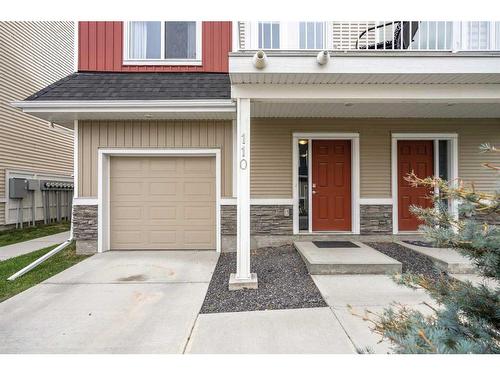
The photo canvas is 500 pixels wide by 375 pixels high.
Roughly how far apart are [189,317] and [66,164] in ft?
38.3

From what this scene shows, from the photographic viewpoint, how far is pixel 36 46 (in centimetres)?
1054

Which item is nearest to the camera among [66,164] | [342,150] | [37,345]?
[37,345]

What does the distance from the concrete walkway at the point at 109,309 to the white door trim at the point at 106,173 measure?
0.89 m

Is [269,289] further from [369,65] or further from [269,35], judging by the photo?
[269,35]

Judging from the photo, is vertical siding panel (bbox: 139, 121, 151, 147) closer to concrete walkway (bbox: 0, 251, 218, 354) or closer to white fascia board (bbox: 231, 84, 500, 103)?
concrete walkway (bbox: 0, 251, 218, 354)

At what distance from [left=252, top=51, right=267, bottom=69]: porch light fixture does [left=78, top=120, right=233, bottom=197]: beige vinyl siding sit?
7.44 feet

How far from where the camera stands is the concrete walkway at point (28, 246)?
641cm

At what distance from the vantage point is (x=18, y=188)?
369 inches

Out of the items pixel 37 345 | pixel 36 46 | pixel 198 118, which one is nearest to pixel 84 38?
pixel 198 118

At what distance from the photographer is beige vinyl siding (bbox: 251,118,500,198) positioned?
6367 mm

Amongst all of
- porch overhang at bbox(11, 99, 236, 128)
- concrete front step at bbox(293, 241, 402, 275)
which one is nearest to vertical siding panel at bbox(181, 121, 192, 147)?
porch overhang at bbox(11, 99, 236, 128)

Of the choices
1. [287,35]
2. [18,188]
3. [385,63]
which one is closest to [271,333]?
[385,63]

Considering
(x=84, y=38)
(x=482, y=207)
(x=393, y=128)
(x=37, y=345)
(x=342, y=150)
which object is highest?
(x=84, y=38)

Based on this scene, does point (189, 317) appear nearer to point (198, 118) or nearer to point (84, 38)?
point (198, 118)
